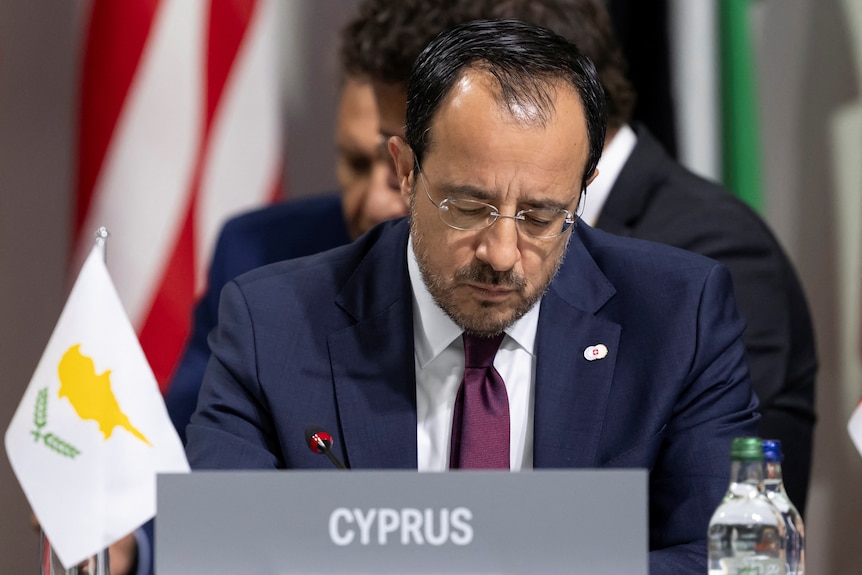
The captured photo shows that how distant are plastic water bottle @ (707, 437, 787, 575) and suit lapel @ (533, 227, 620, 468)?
471 mm

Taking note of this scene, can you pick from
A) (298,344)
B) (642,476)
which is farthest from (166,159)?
(642,476)

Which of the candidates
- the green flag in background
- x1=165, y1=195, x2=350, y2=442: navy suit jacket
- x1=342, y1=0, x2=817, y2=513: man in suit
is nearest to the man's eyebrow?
x1=342, y1=0, x2=817, y2=513: man in suit

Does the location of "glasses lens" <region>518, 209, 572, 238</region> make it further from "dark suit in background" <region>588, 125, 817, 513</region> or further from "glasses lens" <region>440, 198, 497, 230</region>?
"dark suit in background" <region>588, 125, 817, 513</region>

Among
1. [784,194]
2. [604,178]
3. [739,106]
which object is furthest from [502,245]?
[784,194]

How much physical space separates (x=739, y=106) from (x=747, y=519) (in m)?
2.64

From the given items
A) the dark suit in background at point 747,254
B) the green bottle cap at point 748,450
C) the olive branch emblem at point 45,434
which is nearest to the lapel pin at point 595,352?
the green bottle cap at point 748,450

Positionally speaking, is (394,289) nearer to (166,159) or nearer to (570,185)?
(570,185)

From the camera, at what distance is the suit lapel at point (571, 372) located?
217 centimetres

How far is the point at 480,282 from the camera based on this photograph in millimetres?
2084

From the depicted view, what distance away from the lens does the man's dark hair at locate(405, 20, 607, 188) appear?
2.02 m

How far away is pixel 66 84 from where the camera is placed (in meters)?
4.21

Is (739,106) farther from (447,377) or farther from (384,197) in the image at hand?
(447,377)

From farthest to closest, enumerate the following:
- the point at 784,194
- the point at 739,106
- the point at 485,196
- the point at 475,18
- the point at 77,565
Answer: the point at 784,194
the point at 739,106
the point at 475,18
the point at 485,196
the point at 77,565

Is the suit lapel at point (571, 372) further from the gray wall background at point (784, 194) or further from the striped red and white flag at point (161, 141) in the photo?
the gray wall background at point (784, 194)
